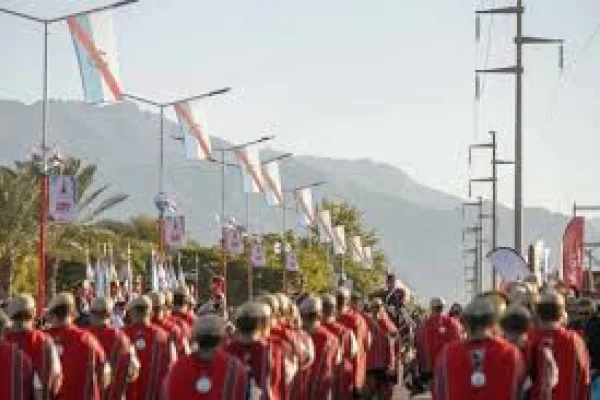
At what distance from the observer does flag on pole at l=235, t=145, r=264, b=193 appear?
5832cm

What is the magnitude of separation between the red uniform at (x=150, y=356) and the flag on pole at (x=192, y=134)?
1185 inches

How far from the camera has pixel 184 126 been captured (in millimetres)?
48438

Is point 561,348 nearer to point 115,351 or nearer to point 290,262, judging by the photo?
point 115,351

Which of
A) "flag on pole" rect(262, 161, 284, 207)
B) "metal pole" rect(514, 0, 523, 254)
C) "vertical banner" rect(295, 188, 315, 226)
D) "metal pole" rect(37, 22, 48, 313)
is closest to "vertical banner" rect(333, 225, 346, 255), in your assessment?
"vertical banner" rect(295, 188, 315, 226)

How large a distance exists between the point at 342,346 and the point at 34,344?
5.93 meters

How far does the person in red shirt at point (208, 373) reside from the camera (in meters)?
11.6

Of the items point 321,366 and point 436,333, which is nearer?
point 321,366

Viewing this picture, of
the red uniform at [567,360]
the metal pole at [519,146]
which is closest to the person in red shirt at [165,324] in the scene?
the red uniform at [567,360]

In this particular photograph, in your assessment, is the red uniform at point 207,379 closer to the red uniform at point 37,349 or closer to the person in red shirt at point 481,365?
the person in red shirt at point 481,365

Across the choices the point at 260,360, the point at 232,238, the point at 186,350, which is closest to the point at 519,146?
the point at 186,350

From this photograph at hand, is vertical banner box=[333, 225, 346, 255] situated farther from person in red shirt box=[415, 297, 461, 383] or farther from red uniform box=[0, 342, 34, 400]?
red uniform box=[0, 342, 34, 400]

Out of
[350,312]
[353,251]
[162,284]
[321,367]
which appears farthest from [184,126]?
[353,251]

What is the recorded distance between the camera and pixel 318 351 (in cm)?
1736

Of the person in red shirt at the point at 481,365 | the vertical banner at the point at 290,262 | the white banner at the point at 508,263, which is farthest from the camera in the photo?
the vertical banner at the point at 290,262
